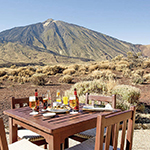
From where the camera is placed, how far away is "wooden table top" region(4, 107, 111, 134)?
212 cm

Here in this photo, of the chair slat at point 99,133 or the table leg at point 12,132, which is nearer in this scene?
the chair slat at point 99,133

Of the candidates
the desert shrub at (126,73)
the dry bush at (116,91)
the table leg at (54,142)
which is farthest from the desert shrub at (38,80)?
the table leg at (54,142)

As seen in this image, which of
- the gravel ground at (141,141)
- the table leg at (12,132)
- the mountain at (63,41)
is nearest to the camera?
the table leg at (12,132)

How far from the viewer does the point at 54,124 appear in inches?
86.4

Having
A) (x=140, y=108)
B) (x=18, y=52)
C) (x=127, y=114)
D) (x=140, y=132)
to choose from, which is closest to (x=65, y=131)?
(x=127, y=114)

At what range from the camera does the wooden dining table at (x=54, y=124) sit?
2.08m

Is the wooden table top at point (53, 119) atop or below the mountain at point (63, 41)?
below

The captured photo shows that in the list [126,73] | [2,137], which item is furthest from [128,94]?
[126,73]

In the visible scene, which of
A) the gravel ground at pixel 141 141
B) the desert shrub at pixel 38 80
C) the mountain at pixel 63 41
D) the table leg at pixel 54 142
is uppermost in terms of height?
the mountain at pixel 63 41

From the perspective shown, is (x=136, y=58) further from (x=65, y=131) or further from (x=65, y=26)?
(x=65, y=26)

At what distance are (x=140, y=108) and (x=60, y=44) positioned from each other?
122 m

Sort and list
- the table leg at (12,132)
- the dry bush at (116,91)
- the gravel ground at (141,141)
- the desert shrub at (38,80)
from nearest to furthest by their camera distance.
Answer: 1. the table leg at (12,132)
2. the gravel ground at (141,141)
3. the dry bush at (116,91)
4. the desert shrub at (38,80)

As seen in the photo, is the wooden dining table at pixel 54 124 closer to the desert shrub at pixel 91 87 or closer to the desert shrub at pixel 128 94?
the desert shrub at pixel 128 94

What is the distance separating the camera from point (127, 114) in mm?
2188
